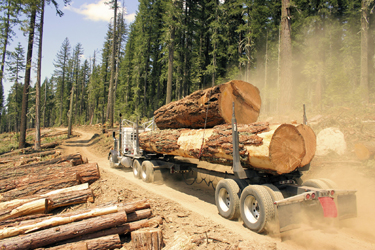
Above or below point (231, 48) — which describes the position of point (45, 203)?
below

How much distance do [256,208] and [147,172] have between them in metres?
5.68

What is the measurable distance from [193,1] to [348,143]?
22.9 metres

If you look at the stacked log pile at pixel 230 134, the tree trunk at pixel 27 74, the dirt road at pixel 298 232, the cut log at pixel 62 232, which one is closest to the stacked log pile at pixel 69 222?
the cut log at pixel 62 232

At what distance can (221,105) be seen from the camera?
5863 mm

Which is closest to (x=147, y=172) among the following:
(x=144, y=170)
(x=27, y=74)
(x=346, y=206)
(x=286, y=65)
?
(x=144, y=170)

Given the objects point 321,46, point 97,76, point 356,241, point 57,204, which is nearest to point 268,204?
point 356,241

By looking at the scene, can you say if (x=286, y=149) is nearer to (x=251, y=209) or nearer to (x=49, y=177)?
(x=251, y=209)

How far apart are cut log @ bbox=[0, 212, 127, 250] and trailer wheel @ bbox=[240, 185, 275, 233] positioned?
2.55 m

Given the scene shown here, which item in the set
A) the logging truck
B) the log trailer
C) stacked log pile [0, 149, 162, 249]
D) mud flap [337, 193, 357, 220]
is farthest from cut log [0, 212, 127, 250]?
mud flap [337, 193, 357, 220]

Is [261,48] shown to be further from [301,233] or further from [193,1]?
[301,233]

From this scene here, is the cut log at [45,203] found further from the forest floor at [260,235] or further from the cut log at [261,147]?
the cut log at [261,147]

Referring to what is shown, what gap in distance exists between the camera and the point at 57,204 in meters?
5.83

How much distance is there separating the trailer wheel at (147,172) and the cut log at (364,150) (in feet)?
24.6

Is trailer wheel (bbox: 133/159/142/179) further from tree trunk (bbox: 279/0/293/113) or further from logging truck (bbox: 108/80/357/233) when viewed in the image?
tree trunk (bbox: 279/0/293/113)
